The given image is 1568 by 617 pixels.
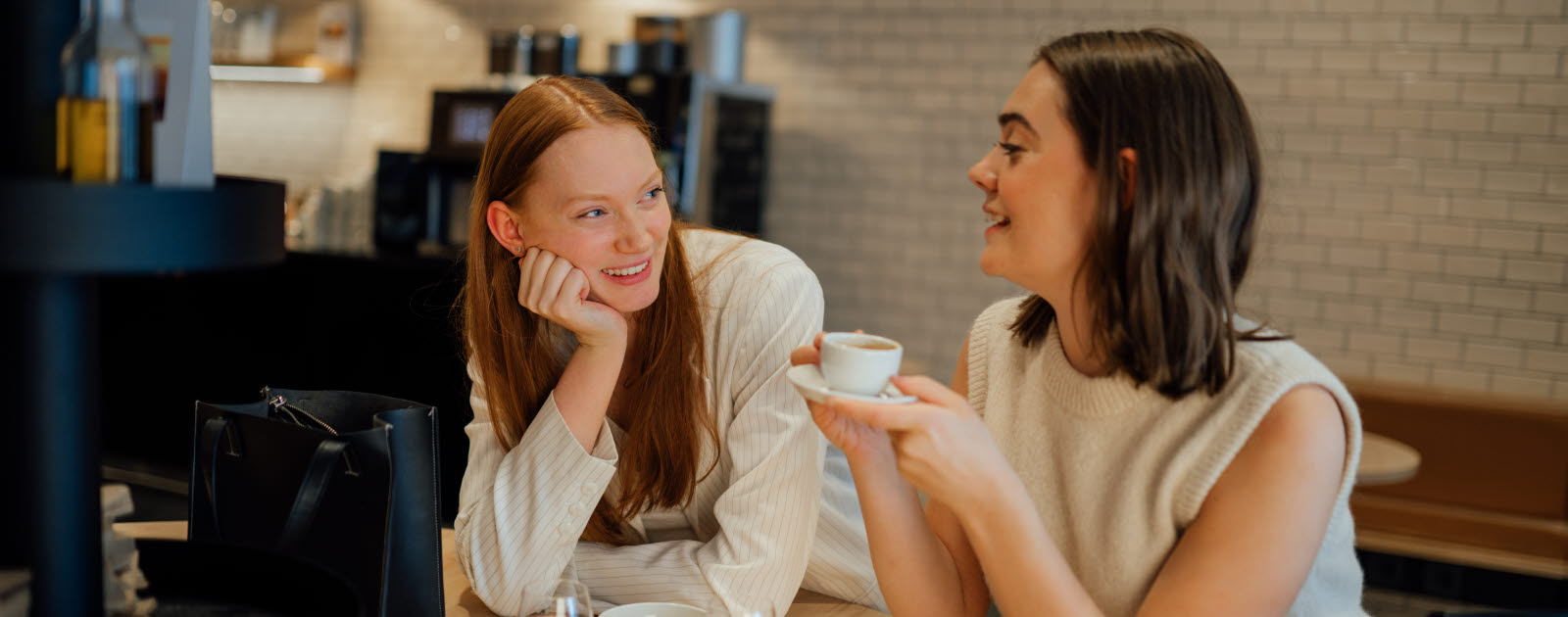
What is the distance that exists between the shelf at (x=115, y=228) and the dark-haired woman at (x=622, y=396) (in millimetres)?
819

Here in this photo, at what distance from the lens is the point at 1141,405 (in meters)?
1.48

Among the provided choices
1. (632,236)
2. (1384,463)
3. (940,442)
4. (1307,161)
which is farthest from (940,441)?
(1307,161)

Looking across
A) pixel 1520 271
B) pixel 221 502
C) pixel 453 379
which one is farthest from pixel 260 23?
pixel 1520 271

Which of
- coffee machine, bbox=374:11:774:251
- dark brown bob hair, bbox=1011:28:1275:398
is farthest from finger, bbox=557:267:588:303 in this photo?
coffee machine, bbox=374:11:774:251

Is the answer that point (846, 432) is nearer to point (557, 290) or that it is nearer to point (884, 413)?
point (884, 413)

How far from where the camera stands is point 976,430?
49.8 inches

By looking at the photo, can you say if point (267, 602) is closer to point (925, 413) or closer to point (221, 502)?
point (221, 502)

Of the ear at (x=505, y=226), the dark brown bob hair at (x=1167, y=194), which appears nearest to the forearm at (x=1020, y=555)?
the dark brown bob hair at (x=1167, y=194)

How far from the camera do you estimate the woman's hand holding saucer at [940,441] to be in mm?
1217

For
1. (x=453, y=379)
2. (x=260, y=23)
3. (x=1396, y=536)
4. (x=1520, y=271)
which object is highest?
(x=260, y=23)

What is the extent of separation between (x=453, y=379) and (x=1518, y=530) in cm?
391

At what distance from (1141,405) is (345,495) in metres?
0.96

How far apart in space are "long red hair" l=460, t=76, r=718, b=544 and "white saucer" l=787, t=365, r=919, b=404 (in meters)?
0.48

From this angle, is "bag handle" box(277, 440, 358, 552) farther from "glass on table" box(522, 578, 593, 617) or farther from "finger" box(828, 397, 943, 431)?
"finger" box(828, 397, 943, 431)
